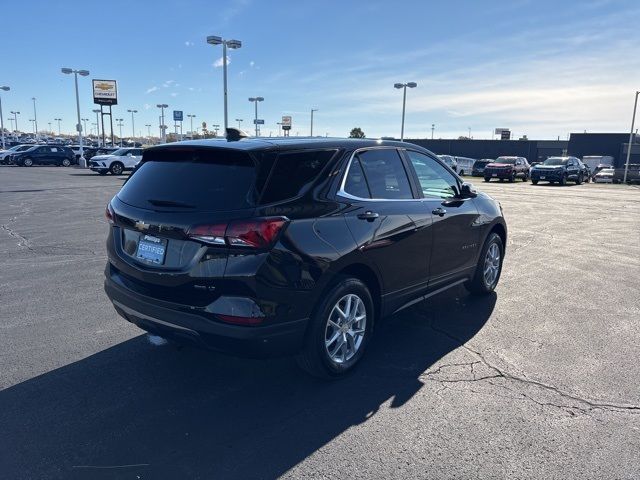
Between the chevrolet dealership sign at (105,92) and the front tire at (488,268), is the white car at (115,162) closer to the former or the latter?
the chevrolet dealership sign at (105,92)

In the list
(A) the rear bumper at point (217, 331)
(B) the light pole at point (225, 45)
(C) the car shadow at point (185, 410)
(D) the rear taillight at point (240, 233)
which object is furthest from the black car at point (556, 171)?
(D) the rear taillight at point (240, 233)

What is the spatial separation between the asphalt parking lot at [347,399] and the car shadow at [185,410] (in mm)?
12

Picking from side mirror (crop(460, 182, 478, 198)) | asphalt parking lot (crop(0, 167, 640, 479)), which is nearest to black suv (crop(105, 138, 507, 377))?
asphalt parking lot (crop(0, 167, 640, 479))

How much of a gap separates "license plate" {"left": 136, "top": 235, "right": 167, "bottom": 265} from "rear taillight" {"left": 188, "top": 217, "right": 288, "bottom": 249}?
36 centimetres

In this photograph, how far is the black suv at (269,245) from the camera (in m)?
3.22

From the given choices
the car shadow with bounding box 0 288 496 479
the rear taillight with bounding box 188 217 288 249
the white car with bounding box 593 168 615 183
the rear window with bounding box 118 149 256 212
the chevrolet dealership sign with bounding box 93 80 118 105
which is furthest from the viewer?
the chevrolet dealership sign with bounding box 93 80 118 105

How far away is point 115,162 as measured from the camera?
32.7 metres

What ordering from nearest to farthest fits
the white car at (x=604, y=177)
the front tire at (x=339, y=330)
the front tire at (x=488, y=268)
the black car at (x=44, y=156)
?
1. the front tire at (x=339, y=330)
2. the front tire at (x=488, y=268)
3. the white car at (x=604, y=177)
4. the black car at (x=44, y=156)

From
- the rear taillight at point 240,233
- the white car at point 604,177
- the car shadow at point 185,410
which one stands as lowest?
the car shadow at point 185,410

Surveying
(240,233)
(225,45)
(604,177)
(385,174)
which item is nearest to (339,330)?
(240,233)

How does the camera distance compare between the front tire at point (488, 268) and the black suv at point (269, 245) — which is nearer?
the black suv at point (269, 245)

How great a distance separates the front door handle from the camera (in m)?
3.91

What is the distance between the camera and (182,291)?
3342 mm

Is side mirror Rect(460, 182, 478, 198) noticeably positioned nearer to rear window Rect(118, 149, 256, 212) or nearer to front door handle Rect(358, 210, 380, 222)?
front door handle Rect(358, 210, 380, 222)
